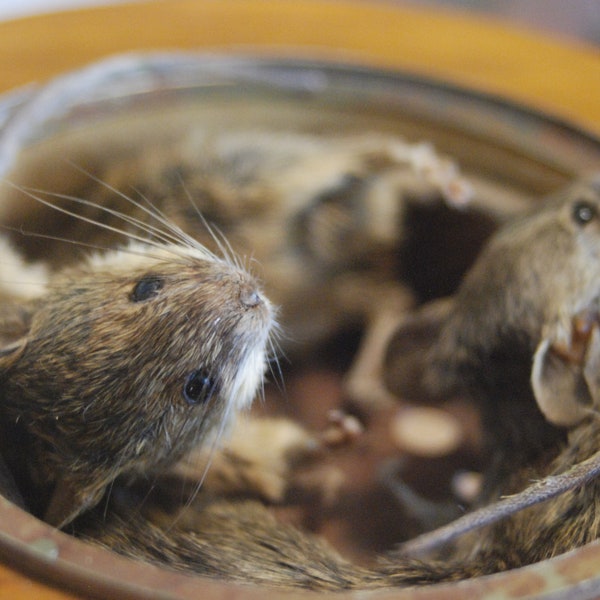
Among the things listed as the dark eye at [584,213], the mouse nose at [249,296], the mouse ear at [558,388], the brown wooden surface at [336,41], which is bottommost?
the mouse nose at [249,296]

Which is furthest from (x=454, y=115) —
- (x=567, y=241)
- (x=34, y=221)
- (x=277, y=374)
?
(x=34, y=221)

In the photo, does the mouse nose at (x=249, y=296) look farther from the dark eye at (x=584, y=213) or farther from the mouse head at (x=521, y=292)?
the dark eye at (x=584, y=213)

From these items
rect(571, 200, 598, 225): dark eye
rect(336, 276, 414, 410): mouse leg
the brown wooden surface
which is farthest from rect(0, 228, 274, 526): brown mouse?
the brown wooden surface

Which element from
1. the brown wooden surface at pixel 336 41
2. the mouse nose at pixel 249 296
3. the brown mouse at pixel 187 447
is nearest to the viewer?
the brown mouse at pixel 187 447

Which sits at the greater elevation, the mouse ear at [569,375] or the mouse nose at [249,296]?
the mouse ear at [569,375]

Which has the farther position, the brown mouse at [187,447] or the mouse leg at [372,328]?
the mouse leg at [372,328]

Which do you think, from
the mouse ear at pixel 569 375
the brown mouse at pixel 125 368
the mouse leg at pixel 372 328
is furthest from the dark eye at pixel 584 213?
the brown mouse at pixel 125 368

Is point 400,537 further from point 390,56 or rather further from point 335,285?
point 390,56

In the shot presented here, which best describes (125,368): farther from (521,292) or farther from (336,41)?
(336,41)
